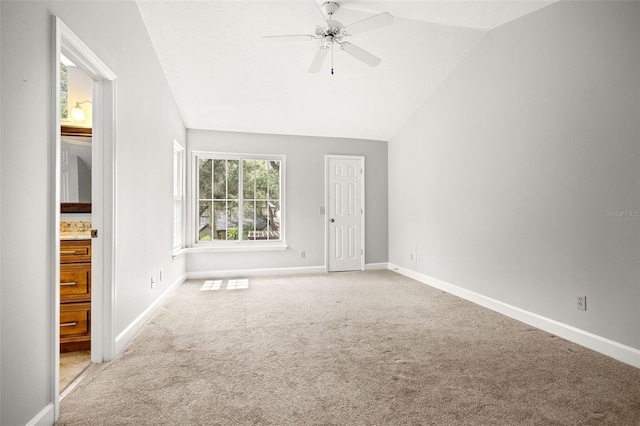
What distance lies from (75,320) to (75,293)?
0.21m

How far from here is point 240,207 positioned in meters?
5.48

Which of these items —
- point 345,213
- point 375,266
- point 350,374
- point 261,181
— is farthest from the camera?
point 375,266

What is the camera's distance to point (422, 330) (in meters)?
3.01

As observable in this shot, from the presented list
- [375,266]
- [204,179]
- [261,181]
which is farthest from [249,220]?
[375,266]

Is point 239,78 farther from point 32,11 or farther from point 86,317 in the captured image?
point 86,317

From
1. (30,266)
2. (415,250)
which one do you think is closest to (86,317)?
(30,266)

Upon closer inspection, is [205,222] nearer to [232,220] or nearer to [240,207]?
[232,220]

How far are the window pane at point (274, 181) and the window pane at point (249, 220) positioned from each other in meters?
0.36

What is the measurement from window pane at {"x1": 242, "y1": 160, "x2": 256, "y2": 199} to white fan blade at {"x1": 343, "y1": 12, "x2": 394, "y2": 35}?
3.19 meters

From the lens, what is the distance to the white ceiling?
318cm

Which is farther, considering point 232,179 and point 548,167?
point 232,179

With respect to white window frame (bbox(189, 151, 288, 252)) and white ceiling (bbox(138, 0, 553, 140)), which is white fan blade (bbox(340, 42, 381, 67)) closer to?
white ceiling (bbox(138, 0, 553, 140))

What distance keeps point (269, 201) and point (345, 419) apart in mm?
4213

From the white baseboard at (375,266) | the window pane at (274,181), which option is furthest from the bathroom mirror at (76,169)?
the white baseboard at (375,266)
